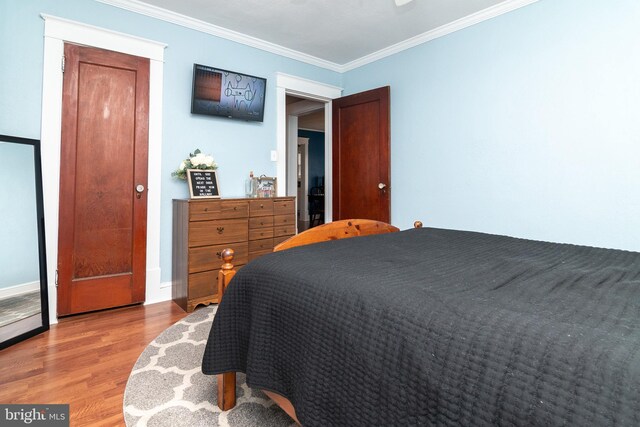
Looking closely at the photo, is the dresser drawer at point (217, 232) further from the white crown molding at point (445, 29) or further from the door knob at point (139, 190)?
the white crown molding at point (445, 29)

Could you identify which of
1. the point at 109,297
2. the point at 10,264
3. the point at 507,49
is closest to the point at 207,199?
the point at 109,297

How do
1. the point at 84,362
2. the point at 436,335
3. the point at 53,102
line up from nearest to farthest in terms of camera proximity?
1. the point at 436,335
2. the point at 84,362
3. the point at 53,102

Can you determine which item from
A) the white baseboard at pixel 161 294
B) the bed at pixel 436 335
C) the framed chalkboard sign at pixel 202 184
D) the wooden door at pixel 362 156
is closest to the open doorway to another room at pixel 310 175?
the wooden door at pixel 362 156

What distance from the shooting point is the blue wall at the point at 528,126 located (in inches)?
90.0

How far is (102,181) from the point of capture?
8.73 feet

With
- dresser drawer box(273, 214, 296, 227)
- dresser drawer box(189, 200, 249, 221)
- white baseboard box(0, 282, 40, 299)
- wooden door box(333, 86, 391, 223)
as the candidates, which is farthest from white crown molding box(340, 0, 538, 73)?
white baseboard box(0, 282, 40, 299)

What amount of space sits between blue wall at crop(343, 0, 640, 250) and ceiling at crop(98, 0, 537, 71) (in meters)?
0.16

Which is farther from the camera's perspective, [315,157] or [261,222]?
[315,157]

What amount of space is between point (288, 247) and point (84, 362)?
1425 mm

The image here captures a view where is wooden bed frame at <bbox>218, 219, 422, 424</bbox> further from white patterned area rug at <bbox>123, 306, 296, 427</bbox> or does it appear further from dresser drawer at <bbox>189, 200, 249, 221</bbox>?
dresser drawer at <bbox>189, 200, 249, 221</bbox>

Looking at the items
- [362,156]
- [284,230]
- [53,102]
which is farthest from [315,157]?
[53,102]

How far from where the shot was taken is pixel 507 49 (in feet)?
9.18

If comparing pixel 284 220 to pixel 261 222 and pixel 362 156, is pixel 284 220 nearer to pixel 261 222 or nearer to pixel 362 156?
pixel 261 222

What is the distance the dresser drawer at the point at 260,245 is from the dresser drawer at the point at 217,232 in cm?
11
